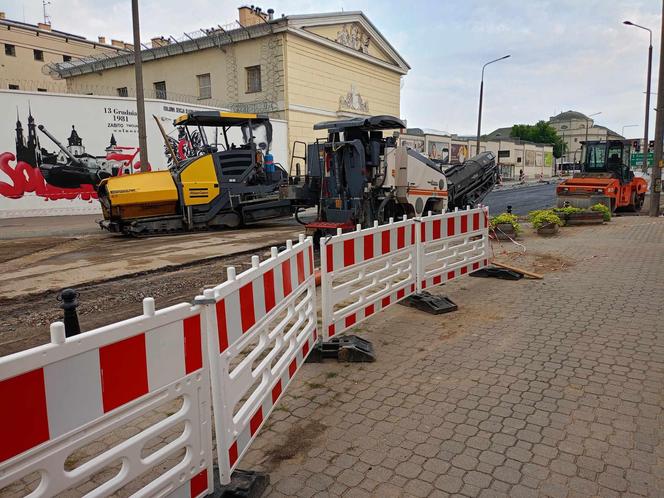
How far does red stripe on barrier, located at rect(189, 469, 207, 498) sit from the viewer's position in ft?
8.23

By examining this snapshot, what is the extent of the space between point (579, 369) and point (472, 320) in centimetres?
160

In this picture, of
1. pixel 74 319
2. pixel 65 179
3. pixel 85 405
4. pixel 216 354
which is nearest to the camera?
pixel 85 405

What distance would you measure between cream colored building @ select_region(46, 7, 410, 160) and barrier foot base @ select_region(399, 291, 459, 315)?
964 inches

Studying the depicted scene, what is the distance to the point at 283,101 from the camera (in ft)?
99.4

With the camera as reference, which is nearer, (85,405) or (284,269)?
(85,405)

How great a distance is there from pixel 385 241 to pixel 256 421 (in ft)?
10.1

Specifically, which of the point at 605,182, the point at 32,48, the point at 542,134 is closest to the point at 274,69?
the point at 605,182

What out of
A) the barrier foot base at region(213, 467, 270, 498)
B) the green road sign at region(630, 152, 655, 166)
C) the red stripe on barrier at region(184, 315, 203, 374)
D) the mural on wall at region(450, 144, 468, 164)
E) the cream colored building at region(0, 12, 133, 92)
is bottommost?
the barrier foot base at region(213, 467, 270, 498)

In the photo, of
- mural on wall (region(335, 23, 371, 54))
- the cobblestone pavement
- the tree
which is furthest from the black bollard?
the tree

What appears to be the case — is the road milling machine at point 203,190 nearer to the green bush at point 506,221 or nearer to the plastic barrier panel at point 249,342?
the green bush at point 506,221

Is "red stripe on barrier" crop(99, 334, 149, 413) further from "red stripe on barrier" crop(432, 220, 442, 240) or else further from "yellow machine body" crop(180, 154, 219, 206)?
"yellow machine body" crop(180, 154, 219, 206)

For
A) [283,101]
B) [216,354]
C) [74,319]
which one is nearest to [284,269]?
[216,354]

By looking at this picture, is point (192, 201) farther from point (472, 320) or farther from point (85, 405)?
point (85, 405)

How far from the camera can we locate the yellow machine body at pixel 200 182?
13633 mm
